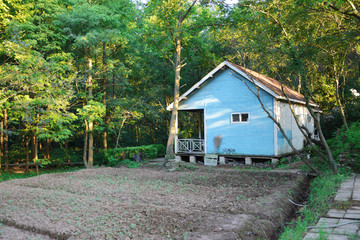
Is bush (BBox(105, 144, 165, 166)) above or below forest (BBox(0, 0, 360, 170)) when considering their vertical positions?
below

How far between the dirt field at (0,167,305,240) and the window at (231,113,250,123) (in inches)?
227

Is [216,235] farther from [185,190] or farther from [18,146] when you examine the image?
[18,146]

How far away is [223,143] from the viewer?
15914mm

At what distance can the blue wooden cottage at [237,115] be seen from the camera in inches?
585

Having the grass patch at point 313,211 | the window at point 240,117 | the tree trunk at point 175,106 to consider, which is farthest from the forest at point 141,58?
the window at point 240,117

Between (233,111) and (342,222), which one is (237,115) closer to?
(233,111)

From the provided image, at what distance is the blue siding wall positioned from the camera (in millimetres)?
14969

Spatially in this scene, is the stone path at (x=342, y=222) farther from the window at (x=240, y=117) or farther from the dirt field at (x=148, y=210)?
the window at (x=240, y=117)

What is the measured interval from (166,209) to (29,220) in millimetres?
2727

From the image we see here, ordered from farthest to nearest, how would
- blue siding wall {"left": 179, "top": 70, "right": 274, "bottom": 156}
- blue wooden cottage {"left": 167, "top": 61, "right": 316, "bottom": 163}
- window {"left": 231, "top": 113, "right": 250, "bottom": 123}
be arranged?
window {"left": 231, "top": 113, "right": 250, "bottom": 123} < blue siding wall {"left": 179, "top": 70, "right": 274, "bottom": 156} < blue wooden cottage {"left": 167, "top": 61, "right": 316, "bottom": 163}

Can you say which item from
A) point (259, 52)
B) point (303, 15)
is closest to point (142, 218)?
point (259, 52)

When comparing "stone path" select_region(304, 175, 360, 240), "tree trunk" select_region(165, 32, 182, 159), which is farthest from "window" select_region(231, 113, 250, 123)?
"stone path" select_region(304, 175, 360, 240)

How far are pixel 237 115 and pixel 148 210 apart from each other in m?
10.7

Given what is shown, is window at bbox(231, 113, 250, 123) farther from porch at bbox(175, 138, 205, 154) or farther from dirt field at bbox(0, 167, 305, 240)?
dirt field at bbox(0, 167, 305, 240)
